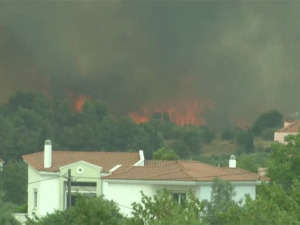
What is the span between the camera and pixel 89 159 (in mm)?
49156

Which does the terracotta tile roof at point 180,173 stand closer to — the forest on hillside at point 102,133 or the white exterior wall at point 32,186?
the white exterior wall at point 32,186

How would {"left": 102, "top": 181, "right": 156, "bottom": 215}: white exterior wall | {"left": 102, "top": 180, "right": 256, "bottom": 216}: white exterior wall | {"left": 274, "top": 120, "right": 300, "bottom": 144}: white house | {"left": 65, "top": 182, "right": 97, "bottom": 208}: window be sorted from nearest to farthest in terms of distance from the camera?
1. {"left": 102, "top": 180, "right": 256, "bottom": 216}: white exterior wall
2. {"left": 102, "top": 181, "right": 156, "bottom": 215}: white exterior wall
3. {"left": 65, "top": 182, "right": 97, "bottom": 208}: window
4. {"left": 274, "top": 120, "right": 300, "bottom": 144}: white house

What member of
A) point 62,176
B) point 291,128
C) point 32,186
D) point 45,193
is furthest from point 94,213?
point 291,128

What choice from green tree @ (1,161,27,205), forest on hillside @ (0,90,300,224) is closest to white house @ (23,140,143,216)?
green tree @ (1,161,27,205)

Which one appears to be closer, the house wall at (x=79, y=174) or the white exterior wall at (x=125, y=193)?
the white exterior wall at (x=125, y=193)

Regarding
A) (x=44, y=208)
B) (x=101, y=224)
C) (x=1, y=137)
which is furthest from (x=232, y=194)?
(x=1, y=137)

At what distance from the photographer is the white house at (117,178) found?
40000mm

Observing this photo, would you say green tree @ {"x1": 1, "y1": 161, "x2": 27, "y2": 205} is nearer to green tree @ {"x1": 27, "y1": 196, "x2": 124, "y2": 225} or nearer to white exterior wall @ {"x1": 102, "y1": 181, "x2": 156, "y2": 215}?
white exterior wall @ {"x1": 102, "y1": 181, "x2": 156, "y2": 215}

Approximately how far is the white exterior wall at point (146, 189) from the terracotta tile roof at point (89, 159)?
430 centimetres

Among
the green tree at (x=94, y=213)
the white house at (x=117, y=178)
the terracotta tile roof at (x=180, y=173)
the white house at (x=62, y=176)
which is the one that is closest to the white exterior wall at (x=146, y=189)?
the white house at (x=117, y=178)

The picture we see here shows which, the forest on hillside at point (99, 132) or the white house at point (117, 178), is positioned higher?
the forest on hillside at point (99, 132)

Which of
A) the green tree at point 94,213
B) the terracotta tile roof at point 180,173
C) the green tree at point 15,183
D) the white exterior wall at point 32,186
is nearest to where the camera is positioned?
the green tree at point 94,213

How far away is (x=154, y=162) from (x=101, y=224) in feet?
82.8

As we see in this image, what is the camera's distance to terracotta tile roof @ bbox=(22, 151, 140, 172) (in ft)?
157
